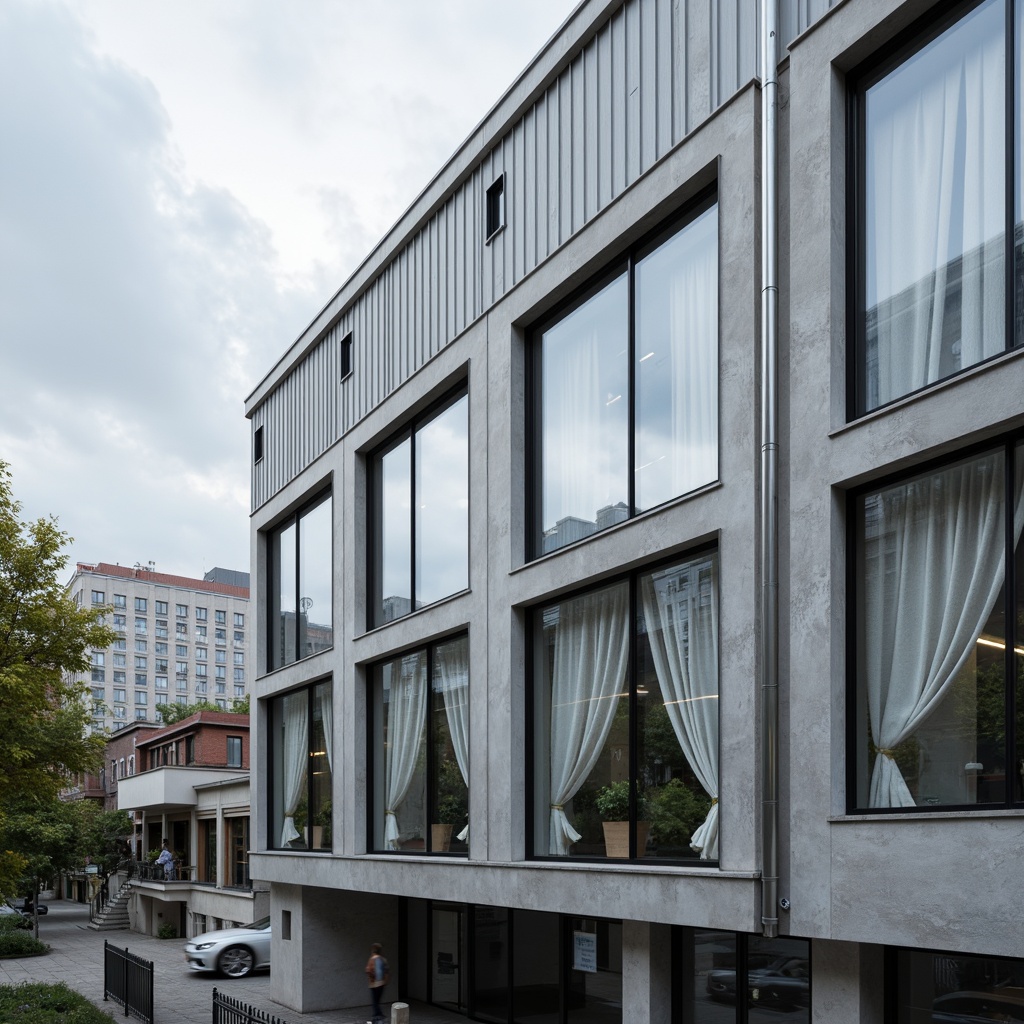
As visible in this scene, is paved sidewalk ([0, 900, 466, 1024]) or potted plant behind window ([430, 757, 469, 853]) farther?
paved sidewalk ([0, 900, 466, 1024])

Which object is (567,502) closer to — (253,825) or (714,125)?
(714,125)

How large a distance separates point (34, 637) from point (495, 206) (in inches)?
450

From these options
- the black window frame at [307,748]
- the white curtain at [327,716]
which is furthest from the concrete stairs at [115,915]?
the white curtain at [327,716]

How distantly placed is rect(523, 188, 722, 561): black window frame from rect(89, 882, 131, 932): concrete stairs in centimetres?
3725

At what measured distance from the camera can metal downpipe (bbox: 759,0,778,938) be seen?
9.48 m

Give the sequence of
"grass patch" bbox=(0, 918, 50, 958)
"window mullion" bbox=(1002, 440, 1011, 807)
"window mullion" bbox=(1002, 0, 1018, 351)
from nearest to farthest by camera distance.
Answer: "window mullion" bbox=(1002, 440, 1011, 807), "window mullion" bbox=(1002, 0, 1018, 351), "grass patch" bbox=(0, 918, 50, 958)

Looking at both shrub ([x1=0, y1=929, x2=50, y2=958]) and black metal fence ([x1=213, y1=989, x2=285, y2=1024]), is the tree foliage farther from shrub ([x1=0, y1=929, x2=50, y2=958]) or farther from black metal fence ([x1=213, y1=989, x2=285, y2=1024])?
shrub ([x1=0, y1=929, x2=50, y2=958])

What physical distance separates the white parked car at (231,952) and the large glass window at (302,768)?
19.8ft

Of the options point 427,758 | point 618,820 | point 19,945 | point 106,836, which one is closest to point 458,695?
point 427,758

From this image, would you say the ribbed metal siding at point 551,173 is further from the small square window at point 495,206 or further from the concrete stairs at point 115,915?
the concrete stairs at point 115,915

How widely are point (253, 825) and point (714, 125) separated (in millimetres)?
17076

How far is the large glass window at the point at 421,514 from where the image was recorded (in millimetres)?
16328

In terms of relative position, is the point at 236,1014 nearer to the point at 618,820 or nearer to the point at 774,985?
the point at 618,820

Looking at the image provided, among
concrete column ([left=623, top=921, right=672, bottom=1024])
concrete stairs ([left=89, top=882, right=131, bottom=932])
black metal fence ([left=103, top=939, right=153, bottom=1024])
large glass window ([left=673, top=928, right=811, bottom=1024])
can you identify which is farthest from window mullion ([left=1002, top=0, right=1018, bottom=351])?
concrete stairs ([left=89, top=882, right=131, bottom=932])
